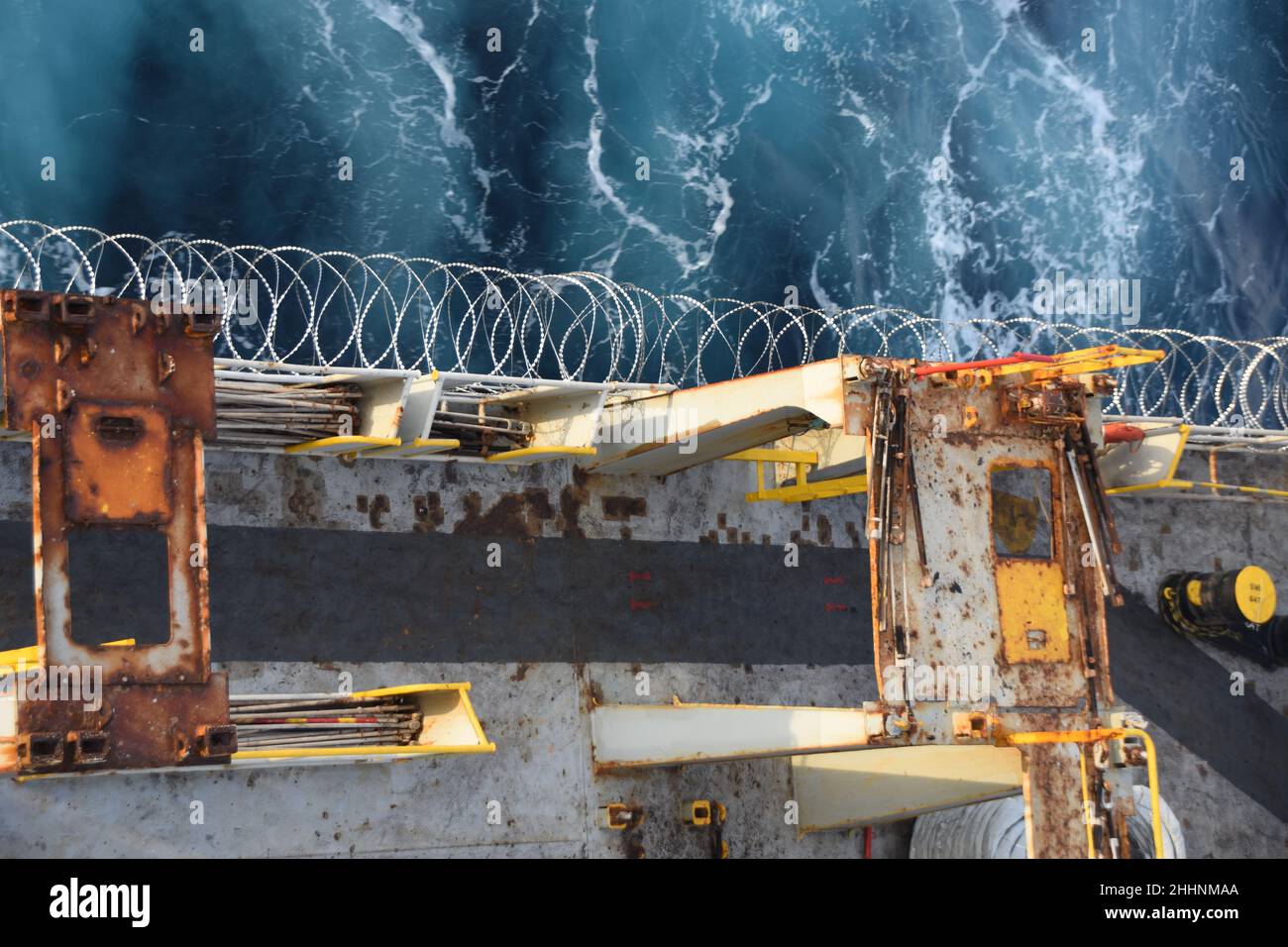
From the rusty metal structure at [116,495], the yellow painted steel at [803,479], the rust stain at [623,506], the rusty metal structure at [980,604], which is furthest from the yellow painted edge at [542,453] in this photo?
the rusty metal structure at [116,495]

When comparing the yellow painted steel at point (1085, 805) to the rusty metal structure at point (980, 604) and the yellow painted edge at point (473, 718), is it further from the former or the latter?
the yellow painted edge at point (473, 718)

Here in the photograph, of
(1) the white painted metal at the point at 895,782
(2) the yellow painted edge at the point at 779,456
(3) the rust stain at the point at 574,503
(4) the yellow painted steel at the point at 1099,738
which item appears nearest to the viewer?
(4) the yellow painted steel at the point at 1099,738

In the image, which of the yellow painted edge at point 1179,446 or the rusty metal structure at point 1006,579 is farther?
the yellow painted edge at point 1179,446

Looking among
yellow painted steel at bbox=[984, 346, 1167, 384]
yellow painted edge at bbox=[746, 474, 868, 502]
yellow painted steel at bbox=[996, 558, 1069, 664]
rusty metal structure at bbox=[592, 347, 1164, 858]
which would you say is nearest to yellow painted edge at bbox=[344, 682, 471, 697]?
rusty metal structure at bbox=[592, 347, 1164, 858]

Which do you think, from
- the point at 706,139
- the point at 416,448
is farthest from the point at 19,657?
the point at 706,139

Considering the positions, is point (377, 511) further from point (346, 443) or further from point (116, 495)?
point (116, 495)
